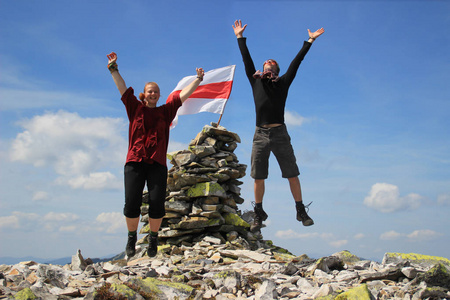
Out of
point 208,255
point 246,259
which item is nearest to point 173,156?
point 208,255

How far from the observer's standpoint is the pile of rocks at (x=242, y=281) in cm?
579

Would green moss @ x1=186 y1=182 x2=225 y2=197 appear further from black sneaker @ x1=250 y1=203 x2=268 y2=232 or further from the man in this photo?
the man

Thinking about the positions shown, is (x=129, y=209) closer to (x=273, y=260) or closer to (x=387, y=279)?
(x=273, y=260)

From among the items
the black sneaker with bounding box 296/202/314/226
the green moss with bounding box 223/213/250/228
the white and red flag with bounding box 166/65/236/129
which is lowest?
the black sneaker with bounding box 296/202/314/226

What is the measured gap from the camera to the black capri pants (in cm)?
744

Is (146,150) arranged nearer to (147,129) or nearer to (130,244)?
(147,129)

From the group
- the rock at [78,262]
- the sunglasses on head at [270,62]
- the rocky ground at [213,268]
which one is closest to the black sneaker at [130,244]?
the rocky ground at [213,268]

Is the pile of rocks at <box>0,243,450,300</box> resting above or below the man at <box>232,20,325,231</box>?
below

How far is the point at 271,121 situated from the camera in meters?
8.70

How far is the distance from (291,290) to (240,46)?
220 inches

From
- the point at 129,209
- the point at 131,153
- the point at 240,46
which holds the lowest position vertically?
the point at 129,209

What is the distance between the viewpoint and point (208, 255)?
10656 millimetres

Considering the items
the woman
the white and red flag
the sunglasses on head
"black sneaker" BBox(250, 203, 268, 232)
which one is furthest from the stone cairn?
the sunglasses on head

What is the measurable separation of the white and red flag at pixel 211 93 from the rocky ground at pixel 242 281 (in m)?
5.89
